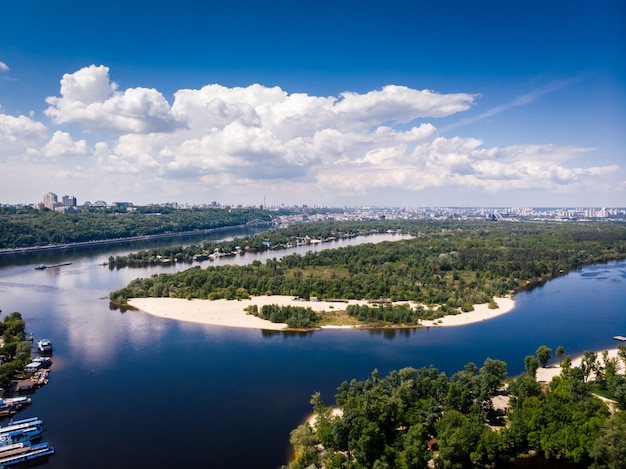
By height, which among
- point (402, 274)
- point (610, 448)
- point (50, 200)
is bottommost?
point (610, 448)

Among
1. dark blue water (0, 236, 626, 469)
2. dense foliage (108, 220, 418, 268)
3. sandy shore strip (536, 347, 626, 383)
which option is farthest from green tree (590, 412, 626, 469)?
dense foliage (108, 220, 418, 268)

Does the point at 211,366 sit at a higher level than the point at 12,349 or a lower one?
lower

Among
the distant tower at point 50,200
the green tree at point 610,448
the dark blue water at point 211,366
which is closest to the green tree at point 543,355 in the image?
the dark blue water at point 211,366

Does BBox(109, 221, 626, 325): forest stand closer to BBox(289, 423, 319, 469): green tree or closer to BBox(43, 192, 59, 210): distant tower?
BBox(289, 423, 319, 469): green tree

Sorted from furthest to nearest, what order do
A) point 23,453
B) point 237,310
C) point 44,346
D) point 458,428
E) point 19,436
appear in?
point 237,310 → point 44,346 → point 19,436 → point 23,453 → point 458,428

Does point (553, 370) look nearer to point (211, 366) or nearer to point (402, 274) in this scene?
point (211, 366)

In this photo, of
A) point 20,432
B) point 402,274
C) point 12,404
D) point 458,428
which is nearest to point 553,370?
point 458,428

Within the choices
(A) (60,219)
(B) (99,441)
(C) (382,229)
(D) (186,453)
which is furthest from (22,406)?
(C) (382,229)

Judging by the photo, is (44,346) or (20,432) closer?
(20,432)
